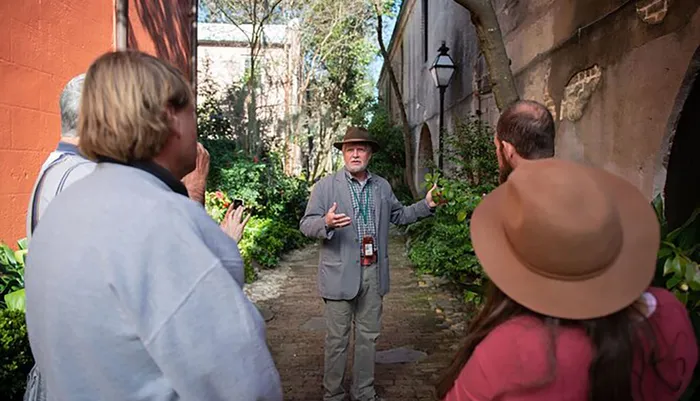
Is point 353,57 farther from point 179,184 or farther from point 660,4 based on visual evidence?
point 179,184

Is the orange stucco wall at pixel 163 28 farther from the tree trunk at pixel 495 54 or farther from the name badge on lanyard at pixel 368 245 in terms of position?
the name badge on lanyard at pixel 368 245

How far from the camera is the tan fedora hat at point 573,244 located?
1.12 m

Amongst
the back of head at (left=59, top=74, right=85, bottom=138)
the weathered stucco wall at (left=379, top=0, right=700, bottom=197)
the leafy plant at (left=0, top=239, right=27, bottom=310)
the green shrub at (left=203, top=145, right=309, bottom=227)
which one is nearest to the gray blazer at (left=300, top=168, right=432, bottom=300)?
the weathered stucco wall at (left=379, top=0, right=700, bottom=197)

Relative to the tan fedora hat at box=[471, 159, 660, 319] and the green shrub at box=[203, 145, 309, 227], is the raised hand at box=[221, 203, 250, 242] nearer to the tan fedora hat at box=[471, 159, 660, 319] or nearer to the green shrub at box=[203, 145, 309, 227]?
the tan fedora hat at box=[471, 159, 660, 319]

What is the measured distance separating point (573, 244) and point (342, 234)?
2.63 m

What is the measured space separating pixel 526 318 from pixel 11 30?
4316mm

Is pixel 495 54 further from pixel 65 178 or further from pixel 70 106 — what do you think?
pixel 65 178

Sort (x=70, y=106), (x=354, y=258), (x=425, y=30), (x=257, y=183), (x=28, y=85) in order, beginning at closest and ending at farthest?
1. (x=70, y=106)
2. (x=354, y=258)
3. (x=28, y=85)
4. (x=257, y=183)
5. (x=425, y=30)

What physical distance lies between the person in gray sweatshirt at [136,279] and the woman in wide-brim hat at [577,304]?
0.57m

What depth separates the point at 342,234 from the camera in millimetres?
3688

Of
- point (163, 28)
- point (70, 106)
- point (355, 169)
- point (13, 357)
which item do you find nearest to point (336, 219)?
point (355, 169)

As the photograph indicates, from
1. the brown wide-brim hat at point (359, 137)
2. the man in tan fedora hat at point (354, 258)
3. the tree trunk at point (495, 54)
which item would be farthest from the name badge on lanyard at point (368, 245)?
the tree trunk at point (495, 54)

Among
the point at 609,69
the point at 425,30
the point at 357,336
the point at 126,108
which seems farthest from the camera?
the point at 425,30

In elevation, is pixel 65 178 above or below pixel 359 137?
below
